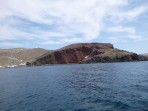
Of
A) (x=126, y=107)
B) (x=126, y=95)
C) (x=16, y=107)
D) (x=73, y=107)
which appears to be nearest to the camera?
(x=126, y=107)

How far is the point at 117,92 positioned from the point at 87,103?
875 centimetres

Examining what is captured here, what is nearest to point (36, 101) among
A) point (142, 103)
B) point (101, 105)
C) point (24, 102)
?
point (24, 102)

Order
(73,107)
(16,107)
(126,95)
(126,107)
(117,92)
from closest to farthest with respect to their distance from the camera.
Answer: (126,107), (73,107), (16,107), (126,95), (117,92)

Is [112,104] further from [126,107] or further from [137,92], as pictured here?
[137,92]

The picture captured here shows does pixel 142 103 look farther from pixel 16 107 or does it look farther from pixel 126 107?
pixel 16 107

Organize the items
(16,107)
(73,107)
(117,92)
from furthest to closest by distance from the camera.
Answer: (117,92)
(16,107)
(73,107)

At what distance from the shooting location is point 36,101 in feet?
120

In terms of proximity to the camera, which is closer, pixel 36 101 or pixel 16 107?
pixel 16 107

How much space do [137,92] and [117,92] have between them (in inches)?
128

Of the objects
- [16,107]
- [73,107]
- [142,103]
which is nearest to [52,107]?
[73,107]

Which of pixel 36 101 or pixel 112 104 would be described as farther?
pixel 36 101

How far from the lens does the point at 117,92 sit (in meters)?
39.4

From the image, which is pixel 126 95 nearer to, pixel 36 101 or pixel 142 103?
pixel 142 103

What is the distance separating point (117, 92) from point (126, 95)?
3.34 m
